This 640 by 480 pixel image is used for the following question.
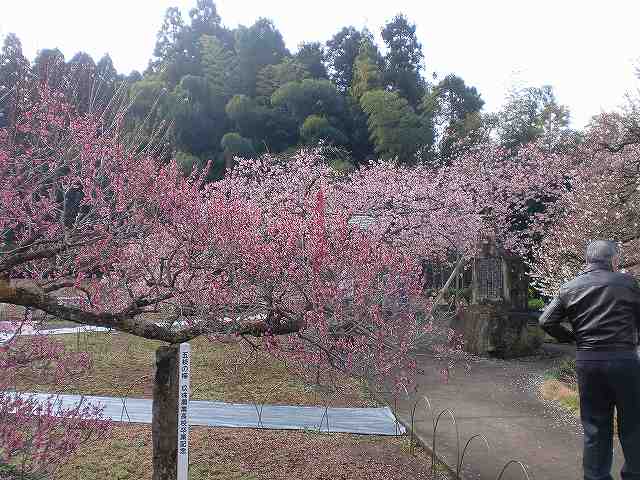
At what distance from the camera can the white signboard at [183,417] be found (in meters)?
3.81

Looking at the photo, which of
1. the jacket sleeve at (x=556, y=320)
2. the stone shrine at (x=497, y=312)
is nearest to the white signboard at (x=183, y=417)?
the jacket sleeve at (x=556, y=320)

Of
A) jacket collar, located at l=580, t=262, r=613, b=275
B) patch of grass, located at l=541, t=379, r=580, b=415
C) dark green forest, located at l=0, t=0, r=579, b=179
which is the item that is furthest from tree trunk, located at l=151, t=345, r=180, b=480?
dark green forest, located at l=0, t=0, r=579, b=179

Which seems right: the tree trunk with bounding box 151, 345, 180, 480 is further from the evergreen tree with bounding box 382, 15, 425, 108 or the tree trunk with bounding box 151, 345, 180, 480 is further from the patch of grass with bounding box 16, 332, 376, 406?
the evergreen tree with bounding box 382, 15, 425, 108

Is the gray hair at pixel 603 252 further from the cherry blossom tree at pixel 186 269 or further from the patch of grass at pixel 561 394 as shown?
the patch of grass at pixel 561 394

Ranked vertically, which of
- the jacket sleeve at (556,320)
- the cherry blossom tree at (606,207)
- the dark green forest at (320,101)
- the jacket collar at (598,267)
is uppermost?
the dark green forest at (320,101)

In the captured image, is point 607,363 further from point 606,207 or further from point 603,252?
point 606,207

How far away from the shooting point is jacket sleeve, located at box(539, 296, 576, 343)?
3.24 metres

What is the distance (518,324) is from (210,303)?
388 inches

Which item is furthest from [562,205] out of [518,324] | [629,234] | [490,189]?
[629,234]

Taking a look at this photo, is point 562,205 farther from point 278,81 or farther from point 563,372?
point 278,81

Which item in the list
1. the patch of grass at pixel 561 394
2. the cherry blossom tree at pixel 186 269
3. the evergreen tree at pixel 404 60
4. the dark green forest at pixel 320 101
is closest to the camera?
the cherry blossom tree at pixel 186 269

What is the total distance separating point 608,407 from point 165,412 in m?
3.17

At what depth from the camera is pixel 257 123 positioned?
22.2 meters

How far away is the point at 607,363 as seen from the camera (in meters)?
2.97
